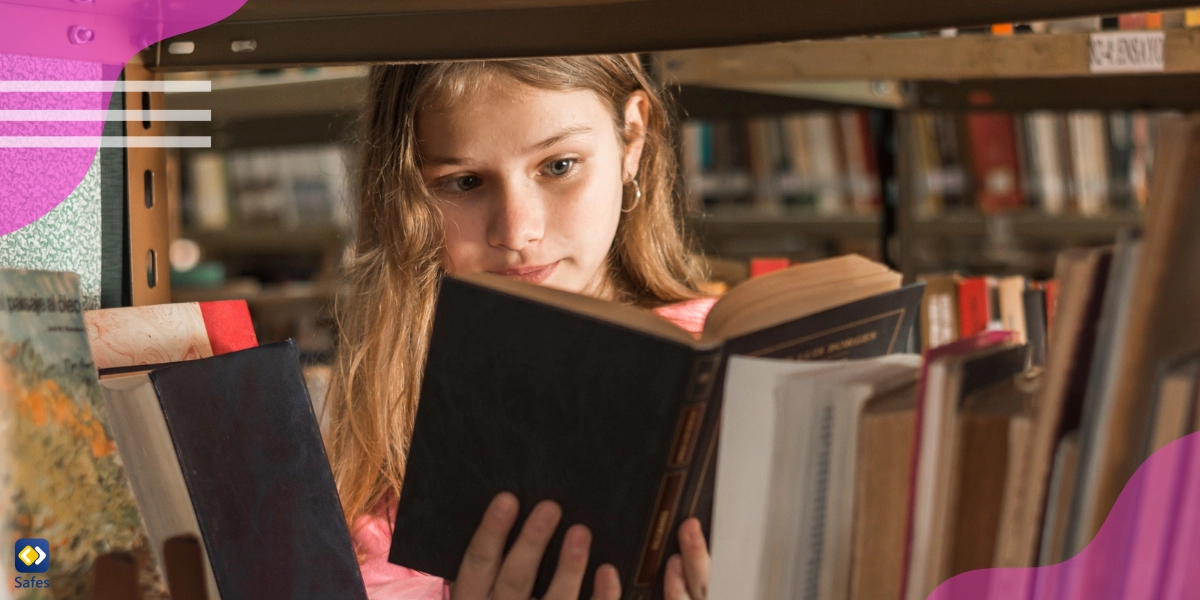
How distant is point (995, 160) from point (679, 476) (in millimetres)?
2604

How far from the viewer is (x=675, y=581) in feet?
1.87

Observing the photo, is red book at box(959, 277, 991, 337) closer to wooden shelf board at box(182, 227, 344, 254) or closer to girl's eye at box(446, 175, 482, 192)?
girl's eye at box(446, 175, 482, 192)

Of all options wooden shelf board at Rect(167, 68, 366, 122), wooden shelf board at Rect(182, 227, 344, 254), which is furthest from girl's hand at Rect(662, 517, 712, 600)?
wooden shelf board at Rect(182, 227, 344, 254)

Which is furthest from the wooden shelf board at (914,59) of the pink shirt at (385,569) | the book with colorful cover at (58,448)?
the book with colorful cover at (58,448)

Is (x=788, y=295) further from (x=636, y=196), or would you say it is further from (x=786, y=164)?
(x=786, y=164)

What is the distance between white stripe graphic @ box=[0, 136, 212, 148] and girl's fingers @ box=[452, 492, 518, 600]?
0.42 meters

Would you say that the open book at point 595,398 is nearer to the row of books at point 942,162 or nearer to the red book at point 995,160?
the row of books at point 942,162

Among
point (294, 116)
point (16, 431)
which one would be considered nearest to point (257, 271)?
point (294, 116)

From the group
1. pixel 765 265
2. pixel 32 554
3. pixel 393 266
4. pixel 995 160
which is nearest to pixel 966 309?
pixel 765 265

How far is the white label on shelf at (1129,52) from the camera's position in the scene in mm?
1111

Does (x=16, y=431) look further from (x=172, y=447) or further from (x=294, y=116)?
(x=294, y=116)

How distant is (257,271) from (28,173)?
318 cm

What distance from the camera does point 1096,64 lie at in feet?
3.78

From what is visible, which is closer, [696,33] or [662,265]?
[696,33]
